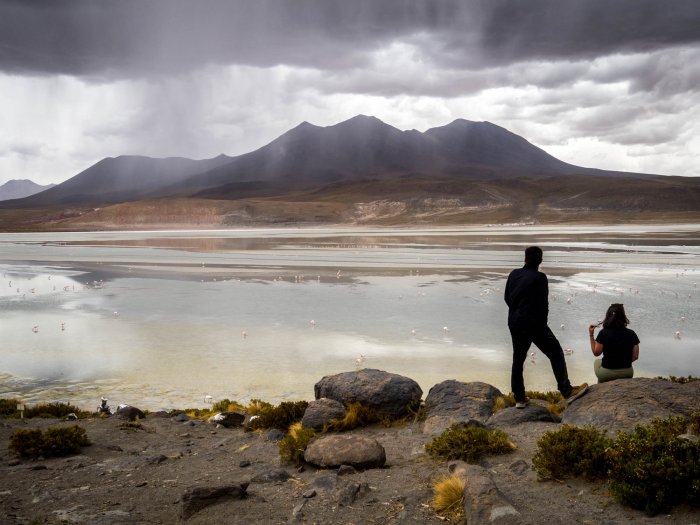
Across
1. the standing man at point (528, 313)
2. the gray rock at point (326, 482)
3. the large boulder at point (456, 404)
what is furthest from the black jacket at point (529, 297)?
the gray rock at point (326, 482)

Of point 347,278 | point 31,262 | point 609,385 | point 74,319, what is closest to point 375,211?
point 31,262

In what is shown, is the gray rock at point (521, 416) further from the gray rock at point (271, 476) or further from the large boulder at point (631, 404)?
the gray rock at point (271, 476)

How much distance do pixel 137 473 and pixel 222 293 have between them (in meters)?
18.2

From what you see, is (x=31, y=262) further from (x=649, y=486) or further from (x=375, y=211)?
(x=375, y=211)

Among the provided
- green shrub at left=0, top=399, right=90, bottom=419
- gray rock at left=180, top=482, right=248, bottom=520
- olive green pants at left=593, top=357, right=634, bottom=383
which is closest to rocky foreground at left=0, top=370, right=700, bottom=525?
gray rock at left=180, top=482, right=248, bottom=520

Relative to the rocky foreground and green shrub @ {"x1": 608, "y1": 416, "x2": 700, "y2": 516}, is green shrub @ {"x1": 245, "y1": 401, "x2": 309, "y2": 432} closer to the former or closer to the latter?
the rocky foreground

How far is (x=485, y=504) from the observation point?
17.6 feet

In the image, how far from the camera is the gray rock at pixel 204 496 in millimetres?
6082

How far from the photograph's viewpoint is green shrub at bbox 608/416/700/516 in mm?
5113

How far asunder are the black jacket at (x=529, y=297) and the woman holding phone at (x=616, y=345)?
0.75 metres

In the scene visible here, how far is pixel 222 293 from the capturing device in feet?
83.3

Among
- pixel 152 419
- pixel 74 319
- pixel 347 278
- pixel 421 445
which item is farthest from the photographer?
pixel 347 278

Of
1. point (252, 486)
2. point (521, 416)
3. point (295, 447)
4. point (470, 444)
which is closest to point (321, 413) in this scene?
point (295, 447)

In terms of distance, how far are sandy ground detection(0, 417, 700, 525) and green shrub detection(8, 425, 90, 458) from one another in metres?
0.14
